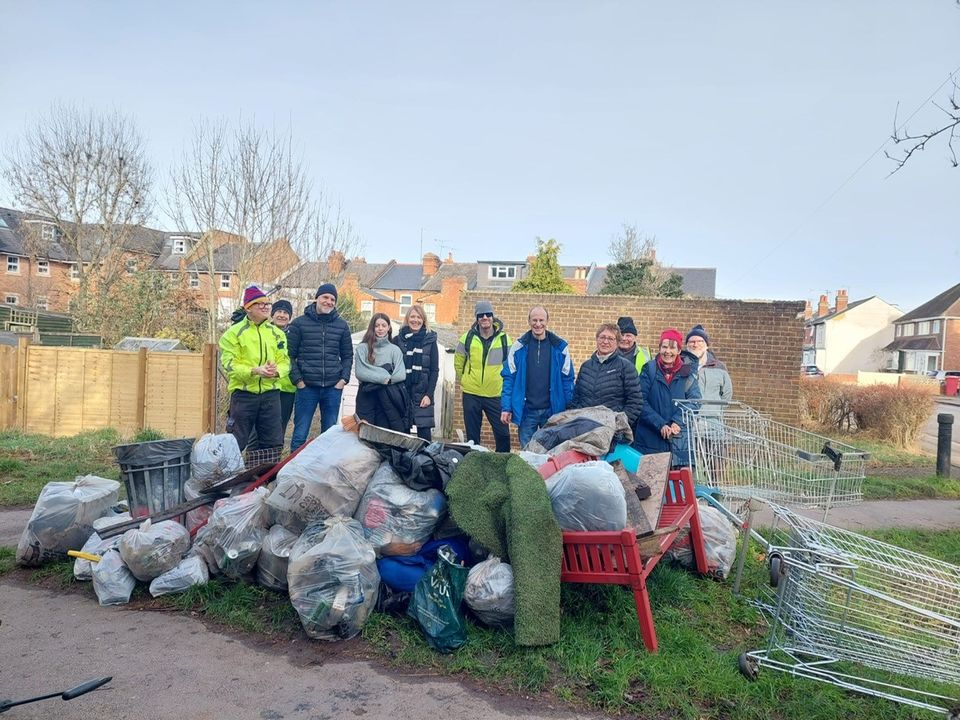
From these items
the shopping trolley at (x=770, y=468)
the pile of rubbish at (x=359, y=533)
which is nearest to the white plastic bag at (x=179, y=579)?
the pile of rubbish at (x=359, y=533)

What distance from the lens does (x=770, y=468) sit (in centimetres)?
495

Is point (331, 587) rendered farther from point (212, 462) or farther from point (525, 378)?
point (525, 378)

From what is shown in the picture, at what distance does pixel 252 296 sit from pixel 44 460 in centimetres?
544

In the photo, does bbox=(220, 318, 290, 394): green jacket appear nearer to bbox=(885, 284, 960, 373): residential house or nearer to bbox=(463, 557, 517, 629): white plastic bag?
bbox=(463, 557, 517, 629): white plastic bag

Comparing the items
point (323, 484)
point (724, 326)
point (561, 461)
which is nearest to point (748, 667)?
point (561, 461)

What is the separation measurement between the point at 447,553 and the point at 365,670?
80 centimetres

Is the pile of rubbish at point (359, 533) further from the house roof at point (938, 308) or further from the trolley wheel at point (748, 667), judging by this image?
the house roof at point (938, 308)

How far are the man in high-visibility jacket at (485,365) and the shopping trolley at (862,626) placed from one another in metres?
3.81

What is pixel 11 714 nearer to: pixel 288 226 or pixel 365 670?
pixel 365 670

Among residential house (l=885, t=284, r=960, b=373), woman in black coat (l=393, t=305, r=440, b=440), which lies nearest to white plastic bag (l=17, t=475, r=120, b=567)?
woman in black coat (l=393, t=305, r=440, b=440)

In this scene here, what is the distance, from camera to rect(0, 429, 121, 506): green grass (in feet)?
25.0

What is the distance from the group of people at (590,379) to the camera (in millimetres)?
6098

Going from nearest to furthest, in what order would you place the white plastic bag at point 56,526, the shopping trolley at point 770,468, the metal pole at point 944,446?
1. the shopping trolley at point 770,468
2. the white plastic bag at point 56,526
3. the metal pole at point 944,446

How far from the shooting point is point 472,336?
7188 mm
